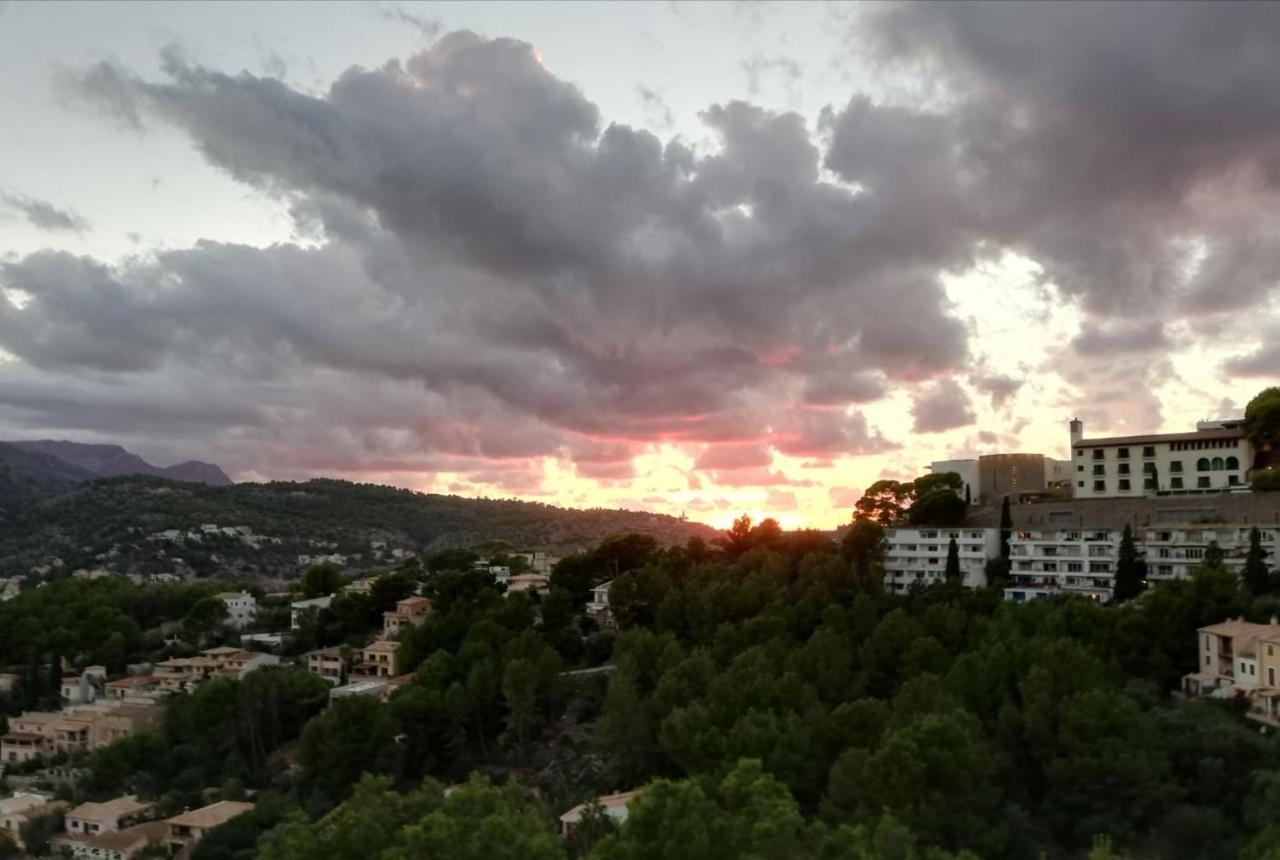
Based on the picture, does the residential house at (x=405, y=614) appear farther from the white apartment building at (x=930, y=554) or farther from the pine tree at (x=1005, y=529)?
the pine tree at (x=1005, y=529)

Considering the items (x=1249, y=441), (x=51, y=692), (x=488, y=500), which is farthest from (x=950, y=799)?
(x=488, y=500)

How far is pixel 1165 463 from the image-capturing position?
58344 mm

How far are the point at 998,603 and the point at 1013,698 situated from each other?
42.9 feet

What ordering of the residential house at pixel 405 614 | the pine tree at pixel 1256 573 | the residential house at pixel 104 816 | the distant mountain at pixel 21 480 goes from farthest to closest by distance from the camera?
the distant mountain at pixel 21 480 → the residential house at pixel 405 614 → the pine tree at pixel 1256 573 → the residential house at pixel 104 816

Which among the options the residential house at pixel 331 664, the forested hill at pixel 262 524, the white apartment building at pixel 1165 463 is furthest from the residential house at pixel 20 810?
the forested hill at pixel 262 524

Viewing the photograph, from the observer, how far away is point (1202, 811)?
25.6m

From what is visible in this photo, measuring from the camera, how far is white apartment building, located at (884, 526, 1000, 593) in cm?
5522

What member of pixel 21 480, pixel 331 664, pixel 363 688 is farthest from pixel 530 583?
pixel 21 480

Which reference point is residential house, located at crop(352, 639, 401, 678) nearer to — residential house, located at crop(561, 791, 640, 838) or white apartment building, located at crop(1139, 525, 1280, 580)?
residential house, located at crop(561, 791, 640, 838)

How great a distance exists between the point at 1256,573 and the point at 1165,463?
1608cm

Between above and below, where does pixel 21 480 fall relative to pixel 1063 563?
above

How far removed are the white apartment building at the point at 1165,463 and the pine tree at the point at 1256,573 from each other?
39.0 ft

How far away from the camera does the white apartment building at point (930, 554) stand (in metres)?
55.2

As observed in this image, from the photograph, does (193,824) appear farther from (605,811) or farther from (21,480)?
(21,480)
